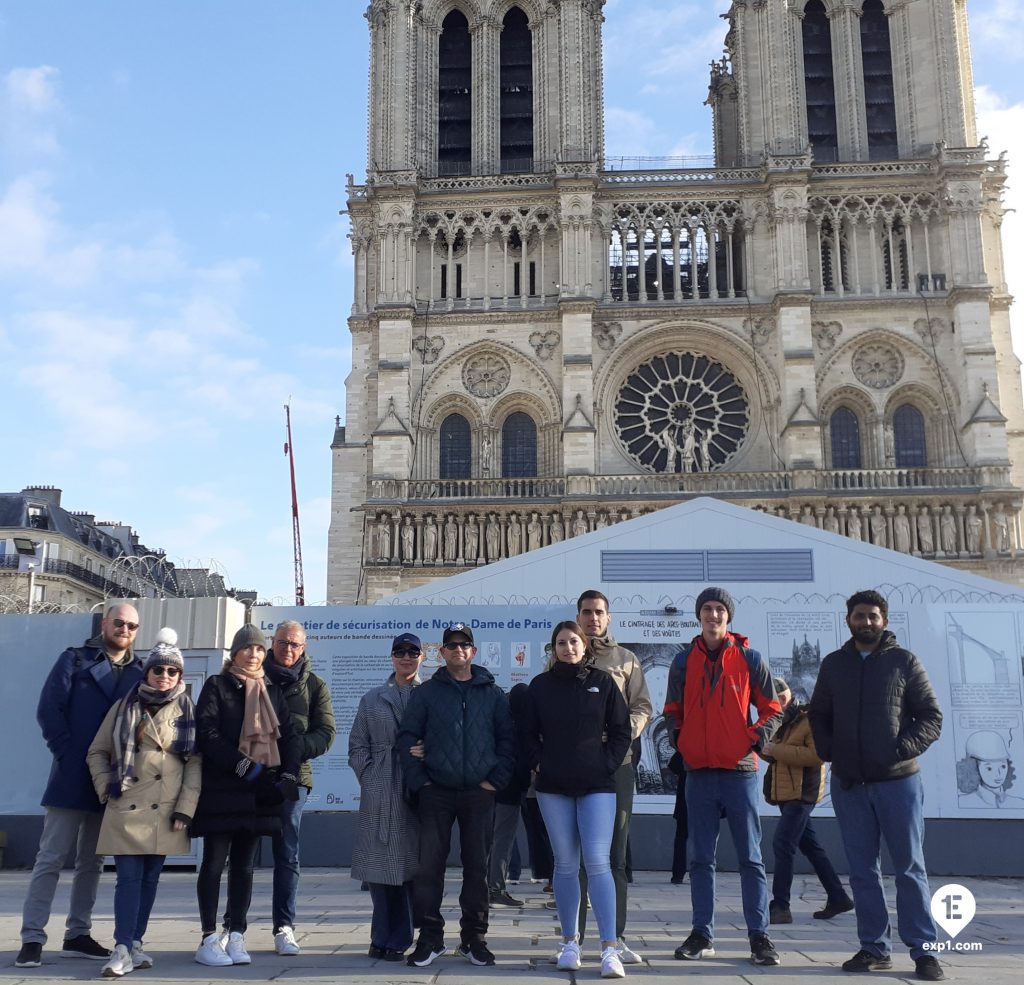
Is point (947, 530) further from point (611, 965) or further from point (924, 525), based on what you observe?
point (611, 965)

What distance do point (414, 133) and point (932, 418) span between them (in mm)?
16257

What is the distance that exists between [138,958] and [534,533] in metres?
24.6

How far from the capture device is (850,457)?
32625 millimetres

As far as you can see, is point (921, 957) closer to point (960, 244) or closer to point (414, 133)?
point (960, 244)

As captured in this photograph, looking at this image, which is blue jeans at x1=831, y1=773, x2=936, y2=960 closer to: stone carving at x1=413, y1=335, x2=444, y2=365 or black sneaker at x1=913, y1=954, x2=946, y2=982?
black sneaker at x1=913, y1=954, x2=946, y2=982

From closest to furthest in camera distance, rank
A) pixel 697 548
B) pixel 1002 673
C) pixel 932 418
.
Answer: pixel 1002 673 → pixel 697 548 → pixel 932 418

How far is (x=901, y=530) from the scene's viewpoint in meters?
30.1

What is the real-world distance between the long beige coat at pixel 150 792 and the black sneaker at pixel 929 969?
3.79 metres

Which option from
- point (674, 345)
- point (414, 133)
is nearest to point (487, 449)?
point (674, 345)

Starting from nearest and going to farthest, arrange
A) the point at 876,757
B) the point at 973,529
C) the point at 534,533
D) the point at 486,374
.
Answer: the point at 876,757, the point at 973,529, the point at 534,533, the point at 486,374

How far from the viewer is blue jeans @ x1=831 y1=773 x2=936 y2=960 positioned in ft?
20.4

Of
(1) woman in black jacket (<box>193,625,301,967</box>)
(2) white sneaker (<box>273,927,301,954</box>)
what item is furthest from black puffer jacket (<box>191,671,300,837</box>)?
(2) white sneaker (<box>273,927,301,954</box>)

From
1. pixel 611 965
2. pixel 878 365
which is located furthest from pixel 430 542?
pixel 611 965

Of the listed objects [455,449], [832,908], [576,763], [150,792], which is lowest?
[832,908]
